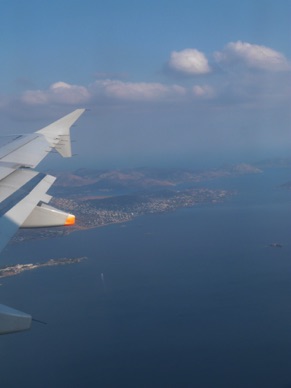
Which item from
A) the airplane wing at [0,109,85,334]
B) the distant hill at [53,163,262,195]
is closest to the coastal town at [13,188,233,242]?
the distant hill at [53,163,262,195]

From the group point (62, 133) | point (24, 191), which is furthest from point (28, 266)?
point (24, 191)

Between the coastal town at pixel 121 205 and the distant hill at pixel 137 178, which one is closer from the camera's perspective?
the coastal town at pixel 121 205

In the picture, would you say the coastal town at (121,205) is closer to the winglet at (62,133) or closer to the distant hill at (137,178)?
the distant hill at (137,178)

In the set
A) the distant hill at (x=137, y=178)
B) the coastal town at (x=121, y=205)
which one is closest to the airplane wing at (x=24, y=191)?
the coastal town at (x=121, y=205)

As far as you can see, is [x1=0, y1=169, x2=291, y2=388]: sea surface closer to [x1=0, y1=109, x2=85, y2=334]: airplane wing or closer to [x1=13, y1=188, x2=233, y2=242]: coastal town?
[x1=13, y1=188, x2=233, y2=242]: coastal town

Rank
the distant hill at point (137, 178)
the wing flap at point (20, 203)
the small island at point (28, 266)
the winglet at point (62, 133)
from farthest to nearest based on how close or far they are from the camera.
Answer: the distant hill at point (137, 178), the small island at point (28, 266), the winglet at point (62, 133), the wing flap at point (20, 203)
